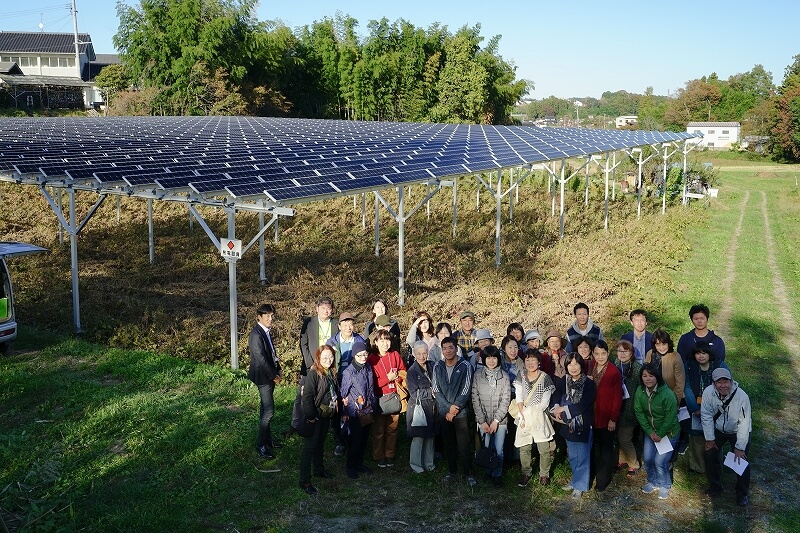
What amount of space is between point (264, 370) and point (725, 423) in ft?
12.6

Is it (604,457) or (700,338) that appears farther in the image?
(700,338)

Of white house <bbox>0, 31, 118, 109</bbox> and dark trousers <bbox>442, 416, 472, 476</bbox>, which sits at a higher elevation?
white house <bbox>0, 31, 118, 109</bbox>

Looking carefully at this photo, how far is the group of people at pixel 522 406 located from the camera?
630cm

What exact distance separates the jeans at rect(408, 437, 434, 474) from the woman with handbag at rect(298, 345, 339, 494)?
0.87 meters

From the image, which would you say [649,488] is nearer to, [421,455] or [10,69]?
[421,455]

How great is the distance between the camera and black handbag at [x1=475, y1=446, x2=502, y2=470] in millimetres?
6629

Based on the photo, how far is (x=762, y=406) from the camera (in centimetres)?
872

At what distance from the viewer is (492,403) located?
6.50 metres

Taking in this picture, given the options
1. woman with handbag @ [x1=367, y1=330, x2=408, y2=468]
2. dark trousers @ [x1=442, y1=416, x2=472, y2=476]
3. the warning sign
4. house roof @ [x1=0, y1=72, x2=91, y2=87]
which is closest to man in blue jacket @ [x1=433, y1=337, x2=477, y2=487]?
dark trousers @ [x1=442, y1=416, x2=472, y2=476]

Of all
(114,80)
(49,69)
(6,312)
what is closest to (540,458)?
(6,312)

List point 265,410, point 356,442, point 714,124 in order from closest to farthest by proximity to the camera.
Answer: point 356,442
point 265,410
point 714,124

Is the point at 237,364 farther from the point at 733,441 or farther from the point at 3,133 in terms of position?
the point at 3,133

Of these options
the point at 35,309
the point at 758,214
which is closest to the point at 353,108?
the point at 758,214

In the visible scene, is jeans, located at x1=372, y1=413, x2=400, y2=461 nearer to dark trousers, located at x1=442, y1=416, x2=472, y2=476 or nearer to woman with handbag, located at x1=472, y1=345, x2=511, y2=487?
dark trousers, located at x1=442, y1=416, x2=472, y2=476
